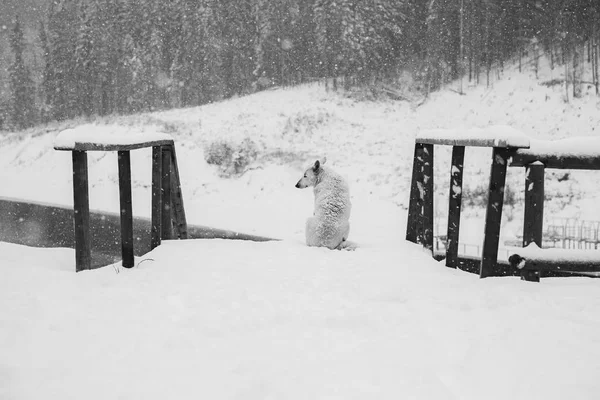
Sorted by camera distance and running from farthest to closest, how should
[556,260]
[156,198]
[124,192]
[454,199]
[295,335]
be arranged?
[156,198]
[124,192]
[454,199]
[556,260]
[295,335]

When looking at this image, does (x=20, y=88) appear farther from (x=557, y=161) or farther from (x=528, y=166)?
(x=557, y=161)

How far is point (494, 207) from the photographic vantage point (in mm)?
4992

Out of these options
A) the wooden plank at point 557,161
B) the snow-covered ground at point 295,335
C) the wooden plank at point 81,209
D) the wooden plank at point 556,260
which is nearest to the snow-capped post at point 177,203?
the wooden plank at point 81,209

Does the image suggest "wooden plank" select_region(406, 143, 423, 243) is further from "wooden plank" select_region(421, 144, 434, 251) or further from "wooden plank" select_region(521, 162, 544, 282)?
"wooden plank" select_region(521, 162, 544, 282)

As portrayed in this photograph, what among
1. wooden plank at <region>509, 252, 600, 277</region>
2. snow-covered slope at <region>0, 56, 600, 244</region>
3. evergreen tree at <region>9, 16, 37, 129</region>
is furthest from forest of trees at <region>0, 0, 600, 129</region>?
wooden plank at <region>509, 252, 600, 277</region>

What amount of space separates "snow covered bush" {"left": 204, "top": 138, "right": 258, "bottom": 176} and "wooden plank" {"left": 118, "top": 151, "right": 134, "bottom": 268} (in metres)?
17.2

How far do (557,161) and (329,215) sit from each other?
3.54 m

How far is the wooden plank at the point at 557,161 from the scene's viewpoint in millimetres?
4516

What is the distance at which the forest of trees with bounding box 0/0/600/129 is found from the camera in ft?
124

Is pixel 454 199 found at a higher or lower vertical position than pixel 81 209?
higher

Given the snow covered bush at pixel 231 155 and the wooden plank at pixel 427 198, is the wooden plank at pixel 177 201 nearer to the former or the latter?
the wooden plank at pixel 427 198

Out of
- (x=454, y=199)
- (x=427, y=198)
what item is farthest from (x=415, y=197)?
(x=454, y=199)

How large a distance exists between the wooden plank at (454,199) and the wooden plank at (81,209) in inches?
184

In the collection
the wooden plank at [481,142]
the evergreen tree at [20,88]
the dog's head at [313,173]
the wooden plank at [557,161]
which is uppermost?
the evergreen tree at [20,88]
